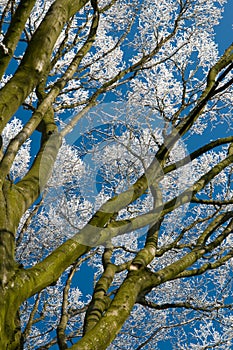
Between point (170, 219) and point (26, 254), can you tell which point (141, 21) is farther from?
point (26, 254)

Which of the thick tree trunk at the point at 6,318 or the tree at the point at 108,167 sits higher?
the tree at the point at 108,167

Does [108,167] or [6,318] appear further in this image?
[108,167]

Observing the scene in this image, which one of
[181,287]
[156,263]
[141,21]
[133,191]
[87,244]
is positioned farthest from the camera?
[181,287]

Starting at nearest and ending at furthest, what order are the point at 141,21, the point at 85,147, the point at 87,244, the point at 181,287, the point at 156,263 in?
1. the point at 87,244
2. the point at 85,147
3. the point at 141,21
4. the point at 156,263
5. the point at 181,287

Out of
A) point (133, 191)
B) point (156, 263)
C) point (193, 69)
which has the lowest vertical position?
point (133, 191)

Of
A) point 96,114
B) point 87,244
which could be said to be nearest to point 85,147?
point 96,114

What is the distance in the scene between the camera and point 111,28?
6254 mm

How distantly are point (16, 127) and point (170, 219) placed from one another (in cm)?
478

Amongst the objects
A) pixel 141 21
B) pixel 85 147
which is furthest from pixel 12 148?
pixel 141 21

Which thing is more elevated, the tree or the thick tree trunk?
the tree

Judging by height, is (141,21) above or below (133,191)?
above

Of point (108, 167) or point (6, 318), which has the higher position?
point (108, 167)

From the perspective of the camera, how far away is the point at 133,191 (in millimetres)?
3070

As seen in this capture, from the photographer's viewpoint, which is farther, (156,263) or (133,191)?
(156,263)
